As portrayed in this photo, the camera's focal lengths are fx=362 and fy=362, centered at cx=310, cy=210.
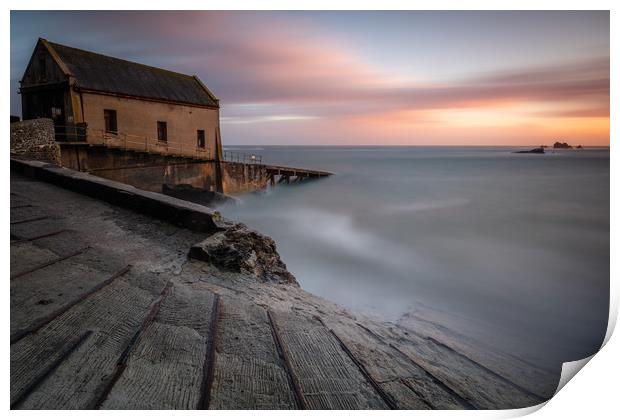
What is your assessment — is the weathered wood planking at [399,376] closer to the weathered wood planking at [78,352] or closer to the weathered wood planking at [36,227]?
the weathered wood planking at [78,352]

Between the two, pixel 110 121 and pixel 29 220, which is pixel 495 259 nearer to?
pixel 29 220

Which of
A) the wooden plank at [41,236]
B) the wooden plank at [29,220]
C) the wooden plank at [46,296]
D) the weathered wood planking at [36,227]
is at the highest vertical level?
the wooden plank at [29,220]

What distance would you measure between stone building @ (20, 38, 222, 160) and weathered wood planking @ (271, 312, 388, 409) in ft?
37.7

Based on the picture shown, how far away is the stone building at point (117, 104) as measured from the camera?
36.7 feet

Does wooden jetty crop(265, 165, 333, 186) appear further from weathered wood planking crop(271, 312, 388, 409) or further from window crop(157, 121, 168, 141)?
weathered wood planking crop(271, 312, 388, 409)

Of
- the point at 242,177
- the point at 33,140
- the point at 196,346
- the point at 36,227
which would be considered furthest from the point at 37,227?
the point at 242,177

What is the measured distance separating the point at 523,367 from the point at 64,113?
13285 millimetres

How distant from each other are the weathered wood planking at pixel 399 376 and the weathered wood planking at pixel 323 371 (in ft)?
0.28

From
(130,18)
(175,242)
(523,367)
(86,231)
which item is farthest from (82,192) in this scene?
(523,367)

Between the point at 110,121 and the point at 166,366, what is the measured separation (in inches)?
501

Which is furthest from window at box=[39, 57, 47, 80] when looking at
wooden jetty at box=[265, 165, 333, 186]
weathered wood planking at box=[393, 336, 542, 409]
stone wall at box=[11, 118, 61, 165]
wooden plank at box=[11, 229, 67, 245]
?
weathered wood planking at box=[393, 336, 542, 409]

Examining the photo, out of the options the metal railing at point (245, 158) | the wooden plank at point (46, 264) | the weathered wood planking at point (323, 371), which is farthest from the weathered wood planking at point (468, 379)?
the metal railing at point (245, 158)

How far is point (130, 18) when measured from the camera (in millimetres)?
2785
